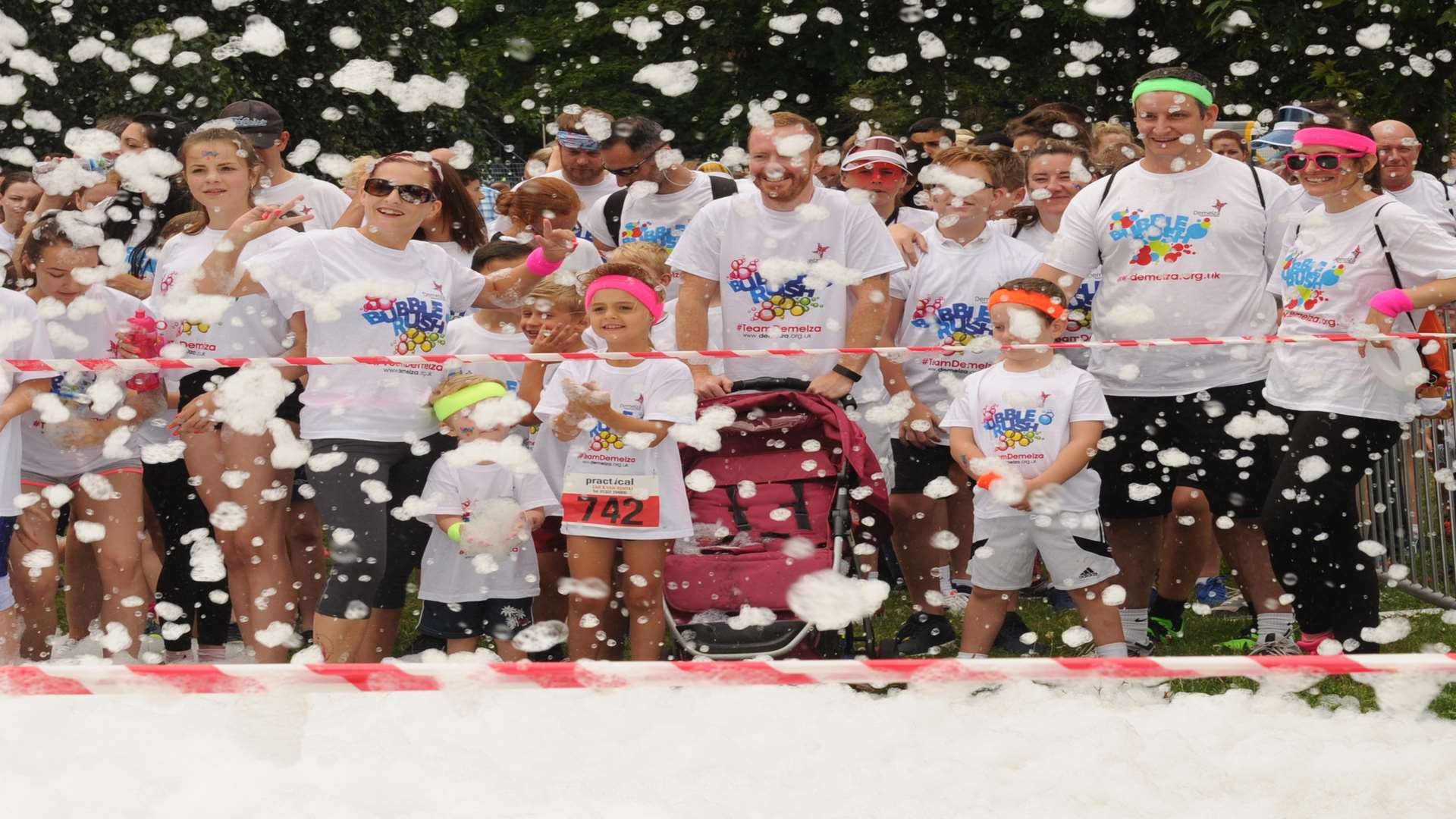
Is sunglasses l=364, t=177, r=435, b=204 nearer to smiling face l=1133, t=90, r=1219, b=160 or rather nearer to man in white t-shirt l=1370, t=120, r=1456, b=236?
smiling face l=1133, t=90, r=1219, b=160

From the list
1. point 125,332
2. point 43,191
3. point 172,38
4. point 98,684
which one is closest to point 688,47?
point 172,38

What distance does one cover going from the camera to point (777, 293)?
6043 millimetres

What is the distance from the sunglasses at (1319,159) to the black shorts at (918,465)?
1.57 meters

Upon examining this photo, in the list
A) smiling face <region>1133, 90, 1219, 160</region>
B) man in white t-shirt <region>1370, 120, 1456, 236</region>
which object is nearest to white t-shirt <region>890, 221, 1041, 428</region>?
smiling face <region>1133, 90, 1219, 160</region>

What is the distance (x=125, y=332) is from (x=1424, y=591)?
17.3 feet

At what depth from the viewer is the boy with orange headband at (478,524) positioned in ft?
18.0

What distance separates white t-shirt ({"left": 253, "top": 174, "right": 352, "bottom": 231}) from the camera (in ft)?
20.9

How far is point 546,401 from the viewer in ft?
18.3

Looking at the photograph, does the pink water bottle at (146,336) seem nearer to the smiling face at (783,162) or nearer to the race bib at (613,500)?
the race bib at (613,500)

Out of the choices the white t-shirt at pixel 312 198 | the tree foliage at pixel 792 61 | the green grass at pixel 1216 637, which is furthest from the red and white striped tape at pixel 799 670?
the tree foliage at pixel 792 61

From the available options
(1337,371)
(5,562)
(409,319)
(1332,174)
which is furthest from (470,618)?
(1332,174)

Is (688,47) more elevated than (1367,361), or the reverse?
(688,47)

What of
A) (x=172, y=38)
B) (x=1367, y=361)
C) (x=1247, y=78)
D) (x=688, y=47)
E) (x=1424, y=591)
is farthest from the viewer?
(x=688, y=47)

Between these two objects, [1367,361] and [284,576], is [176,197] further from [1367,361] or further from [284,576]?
[1367,361]
